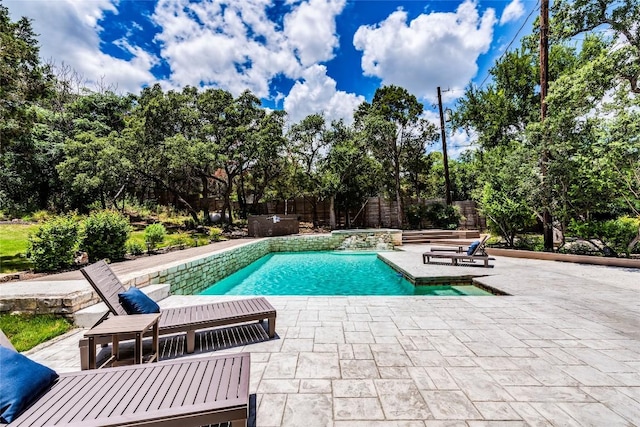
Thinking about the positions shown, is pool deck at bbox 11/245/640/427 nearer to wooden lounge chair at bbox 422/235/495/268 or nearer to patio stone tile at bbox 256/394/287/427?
patio stone tile at bbox 256/394/287/427

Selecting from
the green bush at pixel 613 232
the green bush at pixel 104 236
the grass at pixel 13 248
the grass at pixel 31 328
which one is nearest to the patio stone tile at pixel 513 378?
the grass at pixel 31 328

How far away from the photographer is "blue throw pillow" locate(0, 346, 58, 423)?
143 cm

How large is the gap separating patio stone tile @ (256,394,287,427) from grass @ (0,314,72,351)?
2994mm

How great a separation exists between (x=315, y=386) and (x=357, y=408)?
0.42 meters

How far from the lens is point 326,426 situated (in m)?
1.92

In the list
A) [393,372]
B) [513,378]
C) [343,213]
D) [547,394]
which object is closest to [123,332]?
[393,372]

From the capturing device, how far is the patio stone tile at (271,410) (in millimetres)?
1961

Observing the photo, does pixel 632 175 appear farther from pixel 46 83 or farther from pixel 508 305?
pixel 46 83

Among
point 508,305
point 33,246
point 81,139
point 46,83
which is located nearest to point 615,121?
point 508,305

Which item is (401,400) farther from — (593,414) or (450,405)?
(593,414)

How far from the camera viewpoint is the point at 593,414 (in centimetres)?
202

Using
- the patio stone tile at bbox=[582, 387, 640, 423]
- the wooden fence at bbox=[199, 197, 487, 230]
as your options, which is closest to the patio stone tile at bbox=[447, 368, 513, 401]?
the patio stone tile at bbox=[582, 387, 640, 423]

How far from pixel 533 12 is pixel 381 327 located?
12.4 metres

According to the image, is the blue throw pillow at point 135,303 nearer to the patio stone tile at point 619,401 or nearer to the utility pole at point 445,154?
the patio stone tile at point 619,401
